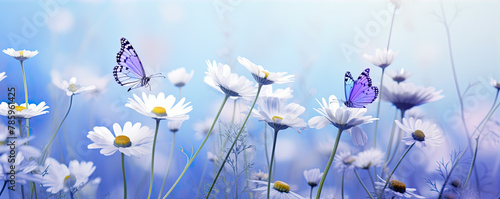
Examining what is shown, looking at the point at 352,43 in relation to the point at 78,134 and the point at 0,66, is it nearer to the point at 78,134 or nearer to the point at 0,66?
the point at 78,134

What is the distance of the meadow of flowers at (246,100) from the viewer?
2.44ft

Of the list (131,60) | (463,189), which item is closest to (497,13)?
(463,189)

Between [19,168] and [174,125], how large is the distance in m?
0.30

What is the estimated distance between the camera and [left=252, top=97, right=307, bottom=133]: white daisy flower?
22.6 inches

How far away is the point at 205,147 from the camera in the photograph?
0.81m

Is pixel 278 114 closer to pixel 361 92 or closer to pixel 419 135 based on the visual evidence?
pixel 361 92

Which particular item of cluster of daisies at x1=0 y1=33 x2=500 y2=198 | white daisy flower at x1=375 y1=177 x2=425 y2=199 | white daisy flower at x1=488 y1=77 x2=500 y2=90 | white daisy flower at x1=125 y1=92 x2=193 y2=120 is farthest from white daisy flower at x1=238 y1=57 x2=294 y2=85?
white daisy flower at x1=488 y1=77 x2=500 y2=90

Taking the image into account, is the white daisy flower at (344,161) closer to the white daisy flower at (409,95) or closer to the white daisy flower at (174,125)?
the white daisy flower at (409,95)

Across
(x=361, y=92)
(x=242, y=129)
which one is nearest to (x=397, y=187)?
(x=361, y=92)

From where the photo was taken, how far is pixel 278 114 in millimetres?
605

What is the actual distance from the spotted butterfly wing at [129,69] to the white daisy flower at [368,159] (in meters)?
0.50

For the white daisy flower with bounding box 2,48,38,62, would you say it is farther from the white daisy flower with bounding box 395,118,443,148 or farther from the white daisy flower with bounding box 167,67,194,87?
the white daisy flower with bounding box 395,118,443,148

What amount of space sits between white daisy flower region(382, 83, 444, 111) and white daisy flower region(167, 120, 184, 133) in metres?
0.46

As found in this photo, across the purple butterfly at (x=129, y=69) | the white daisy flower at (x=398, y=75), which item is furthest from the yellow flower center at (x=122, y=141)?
the white daisy flower at (x=398, y=75)
